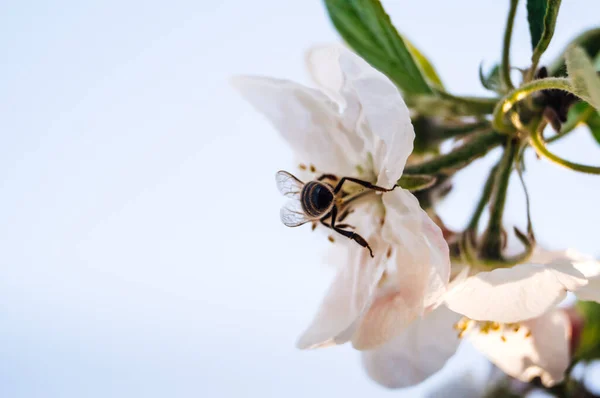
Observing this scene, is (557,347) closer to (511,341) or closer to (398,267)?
(511,341)

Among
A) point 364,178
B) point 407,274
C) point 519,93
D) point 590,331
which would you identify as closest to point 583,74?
point 519,93

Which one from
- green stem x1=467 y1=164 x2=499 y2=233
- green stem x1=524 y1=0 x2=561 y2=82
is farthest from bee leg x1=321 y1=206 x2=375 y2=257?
green stem x1=524 y1=0 x2=561 y2=82

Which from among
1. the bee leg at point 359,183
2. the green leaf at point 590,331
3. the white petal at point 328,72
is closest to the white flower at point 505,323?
the bee leg at point 359,183

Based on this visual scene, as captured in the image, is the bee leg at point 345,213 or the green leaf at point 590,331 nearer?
the bee leg at point 345,213

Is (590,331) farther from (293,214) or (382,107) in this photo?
(382,107)

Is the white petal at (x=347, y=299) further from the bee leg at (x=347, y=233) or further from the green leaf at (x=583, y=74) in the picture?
the green leaf at (x=583, y=74)

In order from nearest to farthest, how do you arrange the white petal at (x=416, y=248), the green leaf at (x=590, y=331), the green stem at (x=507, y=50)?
the white petal at (x=416, y=248)
the green stem at (x=507, y=50)
the green leaf at (x=590, y=331)

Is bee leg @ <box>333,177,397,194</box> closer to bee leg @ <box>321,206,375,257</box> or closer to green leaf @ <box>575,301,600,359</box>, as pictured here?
bee leg @ <box>321,206,375,257</box>
